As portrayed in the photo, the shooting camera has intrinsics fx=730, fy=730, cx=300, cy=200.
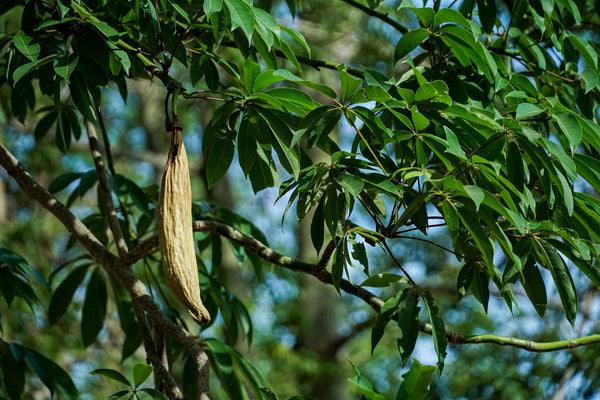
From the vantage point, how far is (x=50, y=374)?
1.48 meters

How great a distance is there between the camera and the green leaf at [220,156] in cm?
119

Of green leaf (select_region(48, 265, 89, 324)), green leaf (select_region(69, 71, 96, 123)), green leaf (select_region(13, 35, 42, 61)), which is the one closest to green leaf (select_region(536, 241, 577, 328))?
green leaf (select_region(69, 71, 96, 123))

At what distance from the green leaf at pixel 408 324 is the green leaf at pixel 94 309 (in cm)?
87

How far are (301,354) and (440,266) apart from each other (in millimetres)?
1485

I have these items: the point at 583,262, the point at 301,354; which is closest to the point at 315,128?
the point at 583,262

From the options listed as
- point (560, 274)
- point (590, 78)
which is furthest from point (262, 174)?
point (590, 78)

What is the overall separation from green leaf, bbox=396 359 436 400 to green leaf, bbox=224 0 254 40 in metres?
0.51

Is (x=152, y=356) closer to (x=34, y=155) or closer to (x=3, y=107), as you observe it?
(x=3, y=107)

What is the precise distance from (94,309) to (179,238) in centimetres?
83

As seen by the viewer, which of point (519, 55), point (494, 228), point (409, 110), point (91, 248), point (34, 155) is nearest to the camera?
point (494, 228)

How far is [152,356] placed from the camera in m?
1.20

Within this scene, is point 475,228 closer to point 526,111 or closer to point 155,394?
point 526,111

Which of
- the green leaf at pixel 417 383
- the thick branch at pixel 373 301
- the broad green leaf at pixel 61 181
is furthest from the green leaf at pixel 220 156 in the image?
the broad green leaf at pixel 61 181

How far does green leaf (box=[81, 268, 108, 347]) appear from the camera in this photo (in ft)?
5.45
